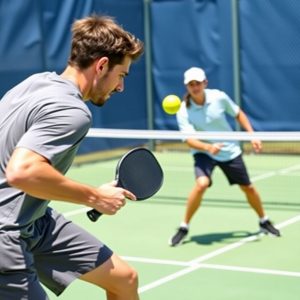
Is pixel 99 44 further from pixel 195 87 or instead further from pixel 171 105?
pixel 171 105

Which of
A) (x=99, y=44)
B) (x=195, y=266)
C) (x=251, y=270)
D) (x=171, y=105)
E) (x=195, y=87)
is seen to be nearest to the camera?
(x=99, y=44)

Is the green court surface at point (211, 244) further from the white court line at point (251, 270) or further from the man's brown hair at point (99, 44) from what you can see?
the man's brown hair at point (99, 44)

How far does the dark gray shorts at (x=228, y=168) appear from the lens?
6.68m

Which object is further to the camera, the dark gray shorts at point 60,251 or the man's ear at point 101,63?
the dark gray shorts at point 60,251

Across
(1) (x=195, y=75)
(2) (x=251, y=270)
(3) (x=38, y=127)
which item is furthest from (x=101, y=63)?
(1) (x=195, y=75)

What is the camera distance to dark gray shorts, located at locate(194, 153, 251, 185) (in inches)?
263

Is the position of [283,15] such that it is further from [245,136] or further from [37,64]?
[245,136]

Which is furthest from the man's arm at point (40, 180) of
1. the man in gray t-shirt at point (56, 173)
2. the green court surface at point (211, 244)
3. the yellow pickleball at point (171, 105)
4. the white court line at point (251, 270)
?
the yellow pickleball at point (171, 105)

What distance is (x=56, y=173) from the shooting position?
281 centimetres

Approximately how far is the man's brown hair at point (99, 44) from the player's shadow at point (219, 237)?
3.75m

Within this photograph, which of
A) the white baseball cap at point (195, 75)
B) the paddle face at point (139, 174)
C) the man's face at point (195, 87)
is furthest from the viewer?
the man's face at point (195, 87)

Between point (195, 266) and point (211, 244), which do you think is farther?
point (211, 244)

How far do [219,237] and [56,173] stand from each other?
4195 millimetres

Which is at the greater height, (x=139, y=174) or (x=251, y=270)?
(x=139, y=174)
